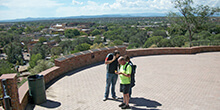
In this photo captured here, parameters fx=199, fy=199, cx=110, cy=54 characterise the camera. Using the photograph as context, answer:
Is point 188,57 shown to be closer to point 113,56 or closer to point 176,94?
point 176,94

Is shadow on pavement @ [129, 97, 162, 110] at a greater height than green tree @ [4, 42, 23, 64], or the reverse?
shadow on pavement @ [129, 97, 162, 110]

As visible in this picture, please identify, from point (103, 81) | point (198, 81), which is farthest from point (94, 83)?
point (198, 81)

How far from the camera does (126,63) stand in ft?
16.6

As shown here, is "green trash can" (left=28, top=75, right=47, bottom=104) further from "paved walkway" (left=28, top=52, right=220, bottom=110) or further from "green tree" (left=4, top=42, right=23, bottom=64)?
"green tree" (left=4, top=42, right=23, bottom=64)

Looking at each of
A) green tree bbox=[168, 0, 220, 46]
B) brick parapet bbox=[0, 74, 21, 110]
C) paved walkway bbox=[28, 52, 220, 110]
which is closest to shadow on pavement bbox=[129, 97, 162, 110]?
paved walkway bbox=[28, 52, 220, 110]

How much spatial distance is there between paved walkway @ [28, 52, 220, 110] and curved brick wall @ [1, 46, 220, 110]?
1.24 ft

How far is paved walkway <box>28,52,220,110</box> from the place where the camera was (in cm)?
554

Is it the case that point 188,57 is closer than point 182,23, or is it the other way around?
point 188,57

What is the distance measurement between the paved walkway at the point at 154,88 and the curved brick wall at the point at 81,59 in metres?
0.38

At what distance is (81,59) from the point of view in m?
9.54

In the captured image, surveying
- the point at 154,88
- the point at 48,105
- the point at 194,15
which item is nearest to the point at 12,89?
the point at 48,105

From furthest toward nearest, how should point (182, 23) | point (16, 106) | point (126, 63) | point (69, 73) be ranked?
point (182, 23), point (69, 73), point (126, 63), point (16, 106)

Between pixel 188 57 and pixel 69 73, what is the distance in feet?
23.2

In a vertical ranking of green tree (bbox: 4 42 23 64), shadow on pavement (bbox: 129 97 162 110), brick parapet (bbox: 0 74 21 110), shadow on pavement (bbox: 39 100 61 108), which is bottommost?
green tree (bbox: 4 42 23 64)
